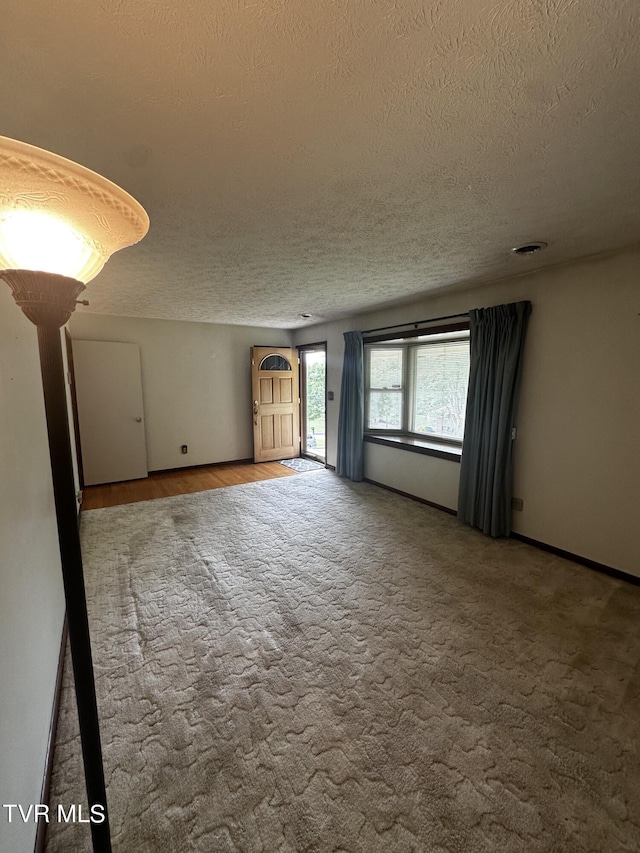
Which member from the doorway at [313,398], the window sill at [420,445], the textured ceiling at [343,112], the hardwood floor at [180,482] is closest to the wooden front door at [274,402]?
the doorway at [313,398]

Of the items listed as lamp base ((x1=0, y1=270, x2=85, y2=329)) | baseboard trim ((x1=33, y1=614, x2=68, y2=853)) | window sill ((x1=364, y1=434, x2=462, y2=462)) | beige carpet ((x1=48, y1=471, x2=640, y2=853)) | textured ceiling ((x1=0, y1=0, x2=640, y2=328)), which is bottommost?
beige carpet ((x1=48, y1=471, x2=640, y2=853))

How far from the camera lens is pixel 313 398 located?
701 centimetres

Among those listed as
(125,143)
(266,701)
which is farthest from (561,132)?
(266,701)

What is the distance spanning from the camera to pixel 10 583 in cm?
110

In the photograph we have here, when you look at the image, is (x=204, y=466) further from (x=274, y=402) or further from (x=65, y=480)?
(x=65, y=480)

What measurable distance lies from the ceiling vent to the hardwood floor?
3846 millimetres

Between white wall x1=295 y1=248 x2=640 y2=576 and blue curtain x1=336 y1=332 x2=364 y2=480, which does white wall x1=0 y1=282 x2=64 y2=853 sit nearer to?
white wall x1=295 y1=248 x2=640 y2=576

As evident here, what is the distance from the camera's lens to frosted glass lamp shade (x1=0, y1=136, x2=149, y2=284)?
0.50 m

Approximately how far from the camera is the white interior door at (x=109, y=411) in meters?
4.64

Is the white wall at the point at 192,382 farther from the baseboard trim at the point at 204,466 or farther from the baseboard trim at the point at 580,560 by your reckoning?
the baseboard trim at the point at 580,560

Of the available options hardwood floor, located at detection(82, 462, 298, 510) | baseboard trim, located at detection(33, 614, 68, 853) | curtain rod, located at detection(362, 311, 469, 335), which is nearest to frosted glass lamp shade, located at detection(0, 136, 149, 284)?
baseboard trim, located at detection(33, 614, 68, 853)

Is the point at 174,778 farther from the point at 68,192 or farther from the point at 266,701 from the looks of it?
the point at 68,192

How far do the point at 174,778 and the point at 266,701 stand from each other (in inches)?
16.9

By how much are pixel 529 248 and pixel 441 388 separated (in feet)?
6.83
